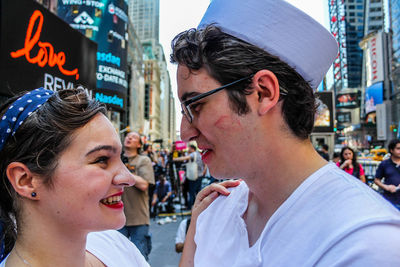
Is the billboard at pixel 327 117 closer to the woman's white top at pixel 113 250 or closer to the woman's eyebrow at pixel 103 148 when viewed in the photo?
the woman's white top at pixel 113 250

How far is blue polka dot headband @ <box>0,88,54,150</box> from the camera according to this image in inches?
49.6

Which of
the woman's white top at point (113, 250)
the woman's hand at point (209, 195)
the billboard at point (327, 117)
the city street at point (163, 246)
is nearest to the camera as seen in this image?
the woman's white top at point (113, 250)

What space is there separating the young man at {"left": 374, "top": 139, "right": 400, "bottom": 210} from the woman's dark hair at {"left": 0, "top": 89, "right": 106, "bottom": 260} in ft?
19.9

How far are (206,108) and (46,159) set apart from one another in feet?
2.45

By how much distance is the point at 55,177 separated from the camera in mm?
1238

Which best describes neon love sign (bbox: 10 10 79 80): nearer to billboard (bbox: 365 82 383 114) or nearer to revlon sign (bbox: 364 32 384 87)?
billboard (bbox: 365 82 383 114)

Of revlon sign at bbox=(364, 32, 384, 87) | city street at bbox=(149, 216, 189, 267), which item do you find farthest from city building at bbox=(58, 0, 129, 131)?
revlon sign at bbox=(364, 32, 384, 87)

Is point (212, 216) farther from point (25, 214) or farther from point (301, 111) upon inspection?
point (25, 214)

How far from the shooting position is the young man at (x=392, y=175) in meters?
5.49

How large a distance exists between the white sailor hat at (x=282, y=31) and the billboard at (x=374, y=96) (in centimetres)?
7184

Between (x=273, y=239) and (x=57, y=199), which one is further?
(x=57, y=199)

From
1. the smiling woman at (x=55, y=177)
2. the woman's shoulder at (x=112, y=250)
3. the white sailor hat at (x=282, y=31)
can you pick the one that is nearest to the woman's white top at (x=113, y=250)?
the woman's shoulder at (x=112, y=250)

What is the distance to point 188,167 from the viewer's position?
9.09 metres

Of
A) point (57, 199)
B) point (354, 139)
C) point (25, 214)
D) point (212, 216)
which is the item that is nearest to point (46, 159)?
point (57, 199)
